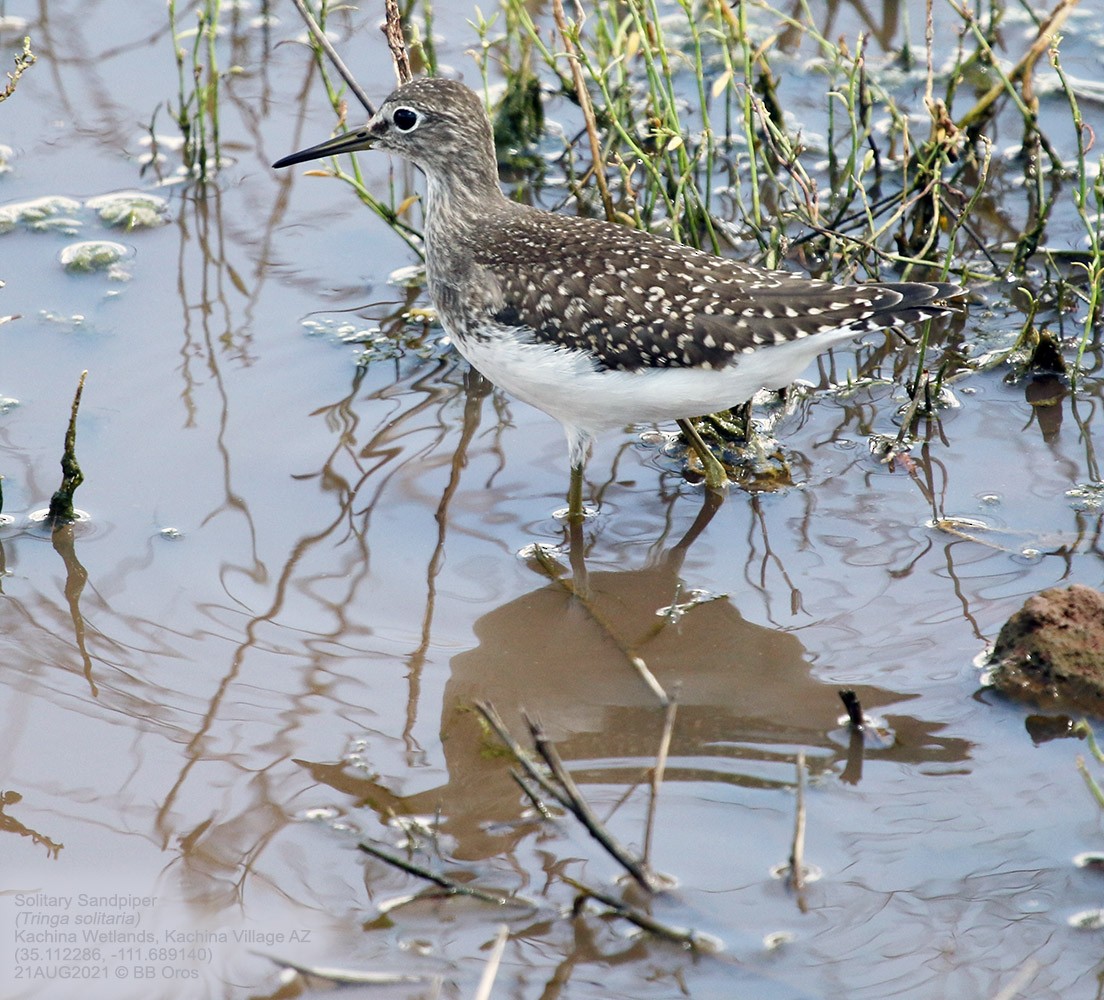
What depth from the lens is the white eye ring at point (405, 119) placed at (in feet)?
21.7

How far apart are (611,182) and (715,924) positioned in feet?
17.8

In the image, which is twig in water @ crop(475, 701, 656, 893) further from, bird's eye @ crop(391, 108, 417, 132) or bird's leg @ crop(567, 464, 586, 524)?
bird's eye @ crop(391, 108, 417, 132)

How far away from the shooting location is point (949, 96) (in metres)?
7.54

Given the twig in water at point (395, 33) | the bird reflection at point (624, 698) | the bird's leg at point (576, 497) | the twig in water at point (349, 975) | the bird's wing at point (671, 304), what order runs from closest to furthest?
the twig in water at point (349, 975), the bird reflection at point (624, 698), the bird's wing at point (671, 304), the bird's leg at point (576, 497), the twig in water at point (395, 33)

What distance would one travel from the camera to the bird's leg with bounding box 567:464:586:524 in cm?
623

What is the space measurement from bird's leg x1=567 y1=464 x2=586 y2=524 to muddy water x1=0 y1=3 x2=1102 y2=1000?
0.10 meters

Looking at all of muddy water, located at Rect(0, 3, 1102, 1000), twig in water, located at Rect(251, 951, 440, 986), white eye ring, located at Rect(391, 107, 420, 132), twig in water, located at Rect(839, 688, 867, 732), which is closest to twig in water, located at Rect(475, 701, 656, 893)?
muddy water, located at Rect(0, 3, 1102, 1000)

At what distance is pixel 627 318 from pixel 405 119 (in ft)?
5.77

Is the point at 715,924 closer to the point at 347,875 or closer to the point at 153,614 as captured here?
the point at 347,875

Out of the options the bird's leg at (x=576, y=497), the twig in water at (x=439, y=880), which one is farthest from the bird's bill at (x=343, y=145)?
the twig in water at (x=439, y=880)

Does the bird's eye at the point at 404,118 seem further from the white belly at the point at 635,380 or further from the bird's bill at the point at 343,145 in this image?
the white belly at the point at 635,380

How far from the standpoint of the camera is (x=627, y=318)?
575cm

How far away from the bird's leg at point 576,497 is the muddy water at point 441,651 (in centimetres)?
10

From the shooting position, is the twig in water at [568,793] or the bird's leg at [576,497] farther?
the bird's leg at [576,497]
